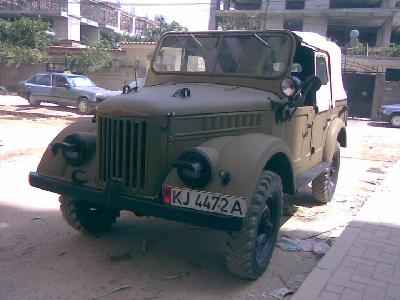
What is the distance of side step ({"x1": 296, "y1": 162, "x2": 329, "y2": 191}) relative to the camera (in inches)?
181

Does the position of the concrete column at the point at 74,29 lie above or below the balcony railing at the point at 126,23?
below

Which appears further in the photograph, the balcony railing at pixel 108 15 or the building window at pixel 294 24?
the balcony railing at pixel 108 15

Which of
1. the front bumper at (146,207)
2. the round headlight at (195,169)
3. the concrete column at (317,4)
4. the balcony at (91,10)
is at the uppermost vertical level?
the concrete column at (317,4)

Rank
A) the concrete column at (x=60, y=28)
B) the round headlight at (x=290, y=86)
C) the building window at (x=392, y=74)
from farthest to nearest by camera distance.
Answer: the concrete column at (x=60, y=28), the building window at (x=392, y=74), the round headlight at (x=290, y=86)

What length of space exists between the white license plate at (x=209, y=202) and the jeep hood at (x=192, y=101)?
61cm

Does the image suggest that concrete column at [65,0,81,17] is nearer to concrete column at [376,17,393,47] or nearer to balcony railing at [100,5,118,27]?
balcony railing at [100,5,118,27]

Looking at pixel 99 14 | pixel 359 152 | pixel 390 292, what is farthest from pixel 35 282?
pixel 99 14

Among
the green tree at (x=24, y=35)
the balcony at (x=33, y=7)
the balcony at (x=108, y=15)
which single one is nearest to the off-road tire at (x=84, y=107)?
the green tree at (x=24, y=35)

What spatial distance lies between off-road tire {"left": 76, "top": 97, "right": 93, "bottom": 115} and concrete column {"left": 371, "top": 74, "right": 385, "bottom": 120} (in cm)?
1357

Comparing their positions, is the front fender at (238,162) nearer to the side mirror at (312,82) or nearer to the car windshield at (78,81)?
the side mirror at (312,82)

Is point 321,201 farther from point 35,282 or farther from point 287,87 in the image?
point 35,282

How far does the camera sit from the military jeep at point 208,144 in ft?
10.9

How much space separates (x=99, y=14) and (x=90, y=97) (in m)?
32.1

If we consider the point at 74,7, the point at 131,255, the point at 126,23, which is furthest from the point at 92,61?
the point at 126,23
